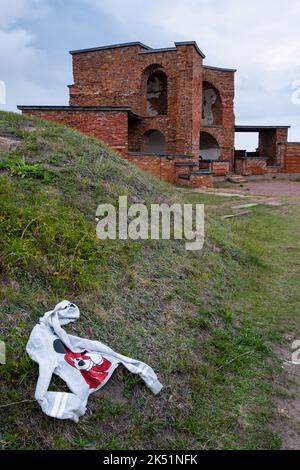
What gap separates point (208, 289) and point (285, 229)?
3910 mm

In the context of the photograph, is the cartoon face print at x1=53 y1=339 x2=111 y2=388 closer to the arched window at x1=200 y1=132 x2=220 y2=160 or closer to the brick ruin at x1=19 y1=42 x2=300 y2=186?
the brick ruin at x1=19 y1=42 x2=300 y2=186

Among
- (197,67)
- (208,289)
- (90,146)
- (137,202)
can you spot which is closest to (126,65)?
(197,67)

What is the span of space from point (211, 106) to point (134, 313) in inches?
747

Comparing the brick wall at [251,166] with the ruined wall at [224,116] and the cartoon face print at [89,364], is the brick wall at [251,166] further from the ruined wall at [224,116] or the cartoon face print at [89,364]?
the cartoon face print at [89,364]

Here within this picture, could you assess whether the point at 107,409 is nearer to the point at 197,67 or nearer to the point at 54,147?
the point at 54,147

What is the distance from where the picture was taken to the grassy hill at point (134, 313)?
2162mm

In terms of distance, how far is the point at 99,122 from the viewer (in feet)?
41.3

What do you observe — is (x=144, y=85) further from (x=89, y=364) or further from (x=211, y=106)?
(x=89, y=364)

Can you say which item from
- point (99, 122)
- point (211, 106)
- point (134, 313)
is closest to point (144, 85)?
point (211, 106)

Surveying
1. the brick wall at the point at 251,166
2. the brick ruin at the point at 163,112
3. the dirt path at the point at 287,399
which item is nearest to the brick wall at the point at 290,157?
the brick ruin at the point at 163,112

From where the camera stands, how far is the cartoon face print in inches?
90.3

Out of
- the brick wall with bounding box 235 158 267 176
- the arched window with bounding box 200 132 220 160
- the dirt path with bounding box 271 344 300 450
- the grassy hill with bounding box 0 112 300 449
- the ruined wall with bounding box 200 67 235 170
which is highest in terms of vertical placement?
the ruined wall with bounding box 200 67 235 170

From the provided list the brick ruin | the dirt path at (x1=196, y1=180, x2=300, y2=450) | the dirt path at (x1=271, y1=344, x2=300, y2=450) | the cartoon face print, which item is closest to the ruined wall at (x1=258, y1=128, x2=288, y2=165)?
the brick ruin

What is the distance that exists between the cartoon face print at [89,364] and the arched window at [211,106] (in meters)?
19.0
